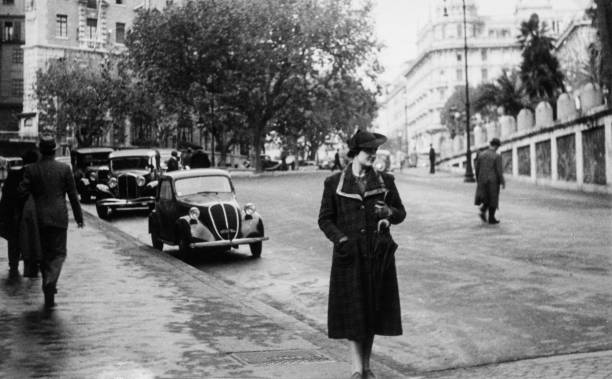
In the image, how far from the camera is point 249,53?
50219mm

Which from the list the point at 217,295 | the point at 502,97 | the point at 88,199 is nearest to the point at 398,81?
the point at 502,97

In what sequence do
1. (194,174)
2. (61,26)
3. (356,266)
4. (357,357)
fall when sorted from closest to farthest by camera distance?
(356,266) < (357,357) < (194,174) < (61,26)

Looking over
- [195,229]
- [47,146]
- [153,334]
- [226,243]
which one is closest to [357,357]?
[153,334]

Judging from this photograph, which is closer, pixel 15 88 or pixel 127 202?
pixel 127 202

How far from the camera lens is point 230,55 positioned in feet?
167

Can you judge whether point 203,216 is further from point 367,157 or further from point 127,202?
point 127,202

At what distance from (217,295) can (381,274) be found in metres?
4.88

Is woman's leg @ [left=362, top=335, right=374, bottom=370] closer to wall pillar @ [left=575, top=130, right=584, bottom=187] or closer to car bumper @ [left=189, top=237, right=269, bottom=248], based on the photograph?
car bumper @ [left=189, top=237, right=269, bottom=248]

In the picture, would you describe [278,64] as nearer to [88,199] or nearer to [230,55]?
[230,55]

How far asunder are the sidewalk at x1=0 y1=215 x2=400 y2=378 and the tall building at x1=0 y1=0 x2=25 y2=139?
2807 inches

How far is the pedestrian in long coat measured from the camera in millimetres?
6480

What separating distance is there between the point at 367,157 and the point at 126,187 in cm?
1905

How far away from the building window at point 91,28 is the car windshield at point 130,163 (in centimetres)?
5416

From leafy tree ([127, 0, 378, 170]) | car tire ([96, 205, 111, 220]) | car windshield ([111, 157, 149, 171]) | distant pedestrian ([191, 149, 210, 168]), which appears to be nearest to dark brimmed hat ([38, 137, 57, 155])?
car tire ([96, 205, 111, 220])
